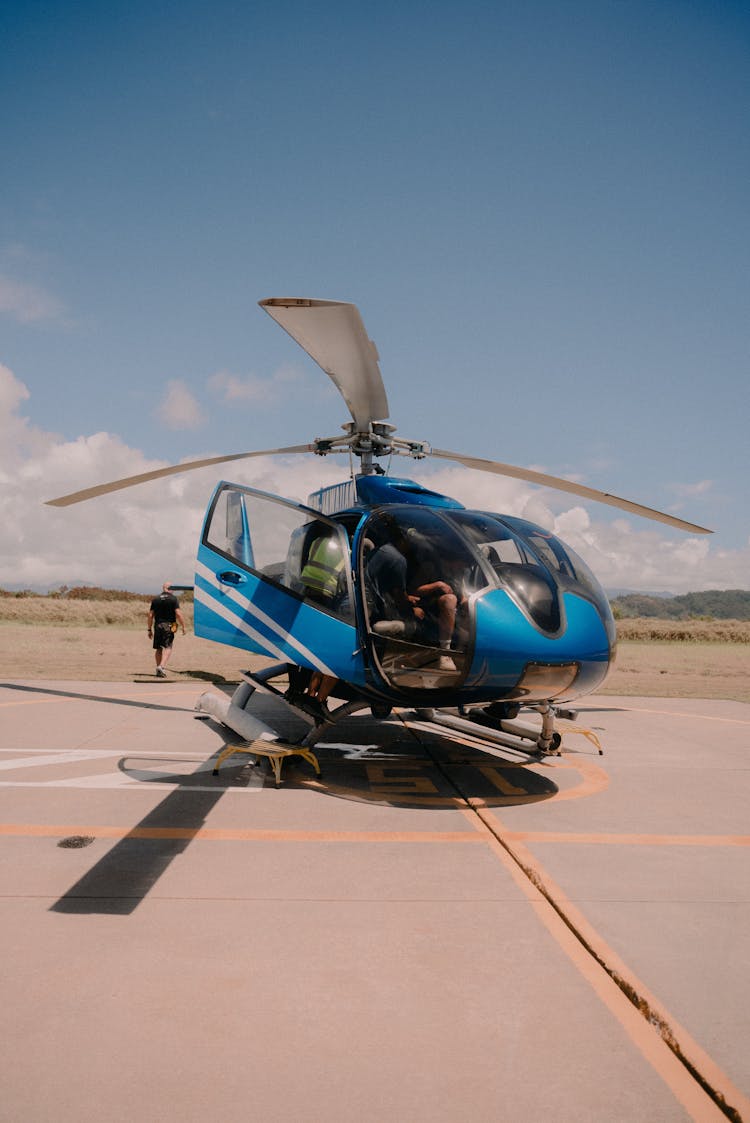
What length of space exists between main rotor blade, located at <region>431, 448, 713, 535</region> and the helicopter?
0.08ft

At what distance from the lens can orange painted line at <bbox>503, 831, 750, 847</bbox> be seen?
15.4 feet

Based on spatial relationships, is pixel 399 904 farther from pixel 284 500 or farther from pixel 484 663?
pixel 284 500

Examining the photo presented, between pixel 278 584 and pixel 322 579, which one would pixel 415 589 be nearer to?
pixel 322 579

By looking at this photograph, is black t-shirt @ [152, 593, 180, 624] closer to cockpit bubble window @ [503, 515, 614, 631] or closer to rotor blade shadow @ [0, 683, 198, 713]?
rotor blade shadow @ [0, 683, 198, 713]

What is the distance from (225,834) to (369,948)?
176 cm

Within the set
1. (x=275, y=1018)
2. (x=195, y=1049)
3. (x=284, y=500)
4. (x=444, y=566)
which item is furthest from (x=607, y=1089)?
(x=284, y=500)

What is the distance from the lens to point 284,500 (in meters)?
6.70

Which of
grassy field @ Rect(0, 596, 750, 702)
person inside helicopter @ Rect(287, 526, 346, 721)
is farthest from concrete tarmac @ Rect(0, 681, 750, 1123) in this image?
grassy field @ Rect(0, 596, 750, 702)

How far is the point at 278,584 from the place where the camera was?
6.40 meters

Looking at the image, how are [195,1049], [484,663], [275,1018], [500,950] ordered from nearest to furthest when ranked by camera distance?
1. [195,1049]
2. [275,1018]
3. [500,950]
4. [484,663]

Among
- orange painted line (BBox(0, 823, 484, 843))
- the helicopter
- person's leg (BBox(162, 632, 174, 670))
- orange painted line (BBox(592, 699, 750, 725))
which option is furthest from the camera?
person's leg (BBox(162, 632, 174, 670))

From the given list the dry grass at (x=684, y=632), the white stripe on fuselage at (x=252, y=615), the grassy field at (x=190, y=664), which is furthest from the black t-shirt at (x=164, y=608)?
the dry grass at (x=684, y=632)

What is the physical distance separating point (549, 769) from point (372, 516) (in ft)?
10.1

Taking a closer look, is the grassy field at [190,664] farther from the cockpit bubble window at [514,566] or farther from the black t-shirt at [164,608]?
the cockpit bubble window at [514,566]
